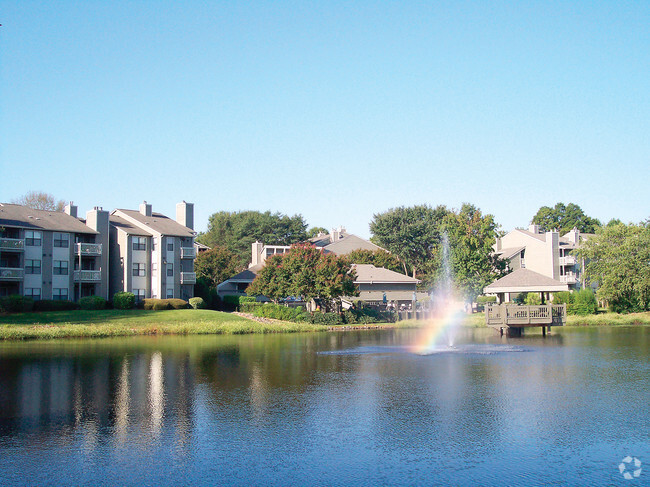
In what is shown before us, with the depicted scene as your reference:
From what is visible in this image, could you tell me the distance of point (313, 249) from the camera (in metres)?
64.1

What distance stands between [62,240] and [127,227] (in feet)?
25.3

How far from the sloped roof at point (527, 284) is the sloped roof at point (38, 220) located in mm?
42067

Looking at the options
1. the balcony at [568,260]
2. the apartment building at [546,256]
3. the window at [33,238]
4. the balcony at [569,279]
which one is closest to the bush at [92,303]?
the window at [33,238]

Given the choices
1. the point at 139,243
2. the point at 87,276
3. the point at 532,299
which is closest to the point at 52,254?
the point at 87,276

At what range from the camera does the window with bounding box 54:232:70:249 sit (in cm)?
6325

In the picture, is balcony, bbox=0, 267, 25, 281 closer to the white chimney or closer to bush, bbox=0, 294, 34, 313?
bush, bbox=0, 294, 34, 313

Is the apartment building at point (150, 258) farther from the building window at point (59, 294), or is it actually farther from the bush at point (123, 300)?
the building window at point (59, 294)

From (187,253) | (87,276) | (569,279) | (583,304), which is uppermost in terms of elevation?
(187,253)

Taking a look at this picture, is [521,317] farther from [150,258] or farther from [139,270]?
[139,270]

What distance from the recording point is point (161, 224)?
71.7 m

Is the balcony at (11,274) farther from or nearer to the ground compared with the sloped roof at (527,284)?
farther from the ground

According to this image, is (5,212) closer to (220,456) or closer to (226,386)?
(226,386)

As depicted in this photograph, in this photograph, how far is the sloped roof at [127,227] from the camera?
68175 mm

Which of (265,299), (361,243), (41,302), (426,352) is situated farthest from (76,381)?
(361,243)
